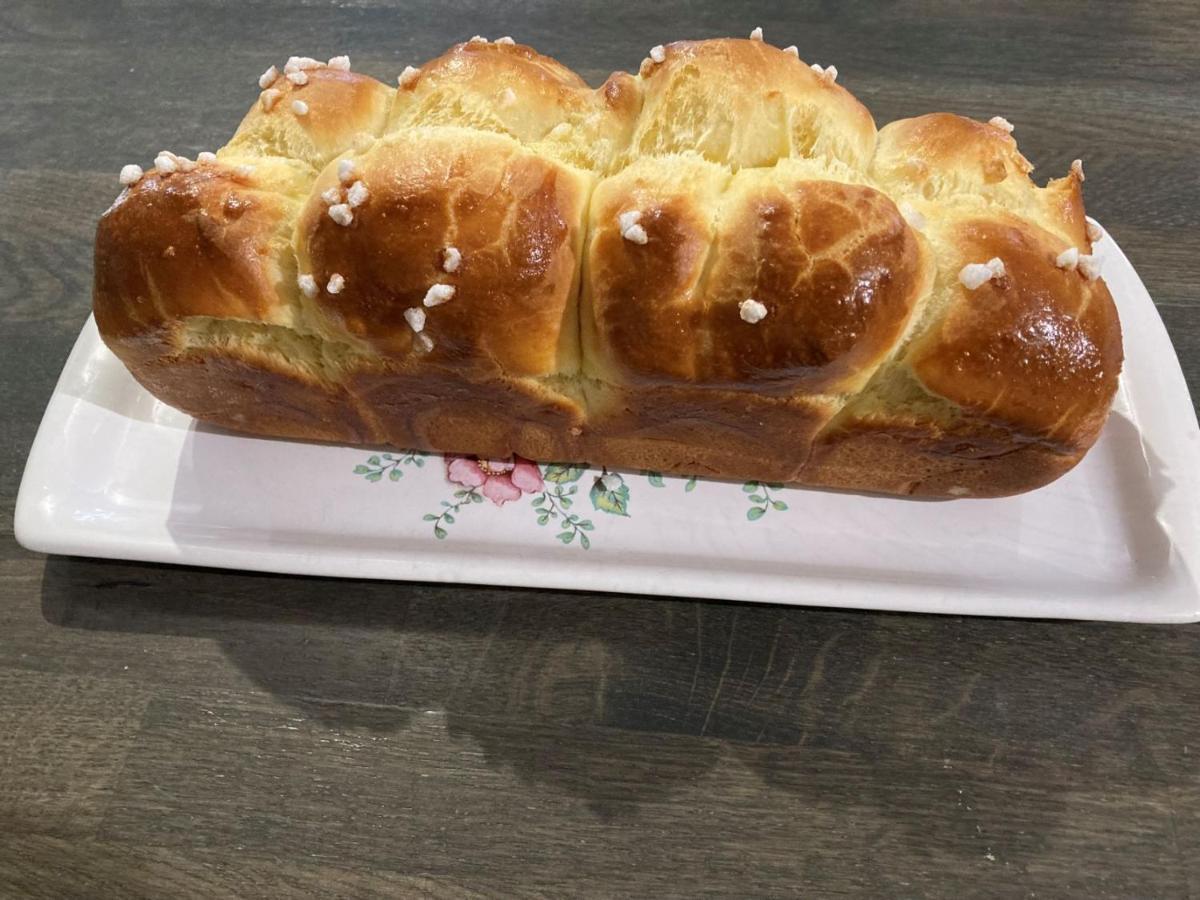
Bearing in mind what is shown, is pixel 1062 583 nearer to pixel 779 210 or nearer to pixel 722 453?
pixel 722 453

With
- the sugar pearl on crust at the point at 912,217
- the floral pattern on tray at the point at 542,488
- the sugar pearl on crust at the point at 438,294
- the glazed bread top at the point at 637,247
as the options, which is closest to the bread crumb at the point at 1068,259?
the glazed bread top at the point at 637,247

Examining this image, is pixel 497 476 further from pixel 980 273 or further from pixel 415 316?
pixel 980 273

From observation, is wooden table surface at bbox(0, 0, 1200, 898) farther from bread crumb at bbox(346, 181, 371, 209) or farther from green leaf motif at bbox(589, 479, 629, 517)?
bread crumb at bbox(346, 181, 371, 209)

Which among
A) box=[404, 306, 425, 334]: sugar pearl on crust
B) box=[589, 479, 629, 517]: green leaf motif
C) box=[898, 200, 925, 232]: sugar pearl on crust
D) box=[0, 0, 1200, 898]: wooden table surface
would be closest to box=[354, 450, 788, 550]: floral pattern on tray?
box=[589, 479, 629, 517]: green leaf motif

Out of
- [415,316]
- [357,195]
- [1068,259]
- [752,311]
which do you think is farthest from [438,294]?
[1068,259]

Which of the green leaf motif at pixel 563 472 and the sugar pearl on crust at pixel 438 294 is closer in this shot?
the sugar pearl on crust at pixel 438 294

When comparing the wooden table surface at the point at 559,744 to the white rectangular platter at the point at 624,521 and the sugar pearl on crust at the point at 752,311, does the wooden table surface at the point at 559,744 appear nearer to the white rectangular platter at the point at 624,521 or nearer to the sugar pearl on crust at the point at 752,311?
the white rectangular platter at the point at 624,521

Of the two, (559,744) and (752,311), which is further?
(559,744)
